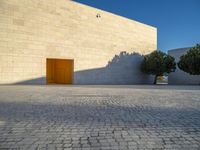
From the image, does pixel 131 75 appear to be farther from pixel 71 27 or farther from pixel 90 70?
pixel 71 27

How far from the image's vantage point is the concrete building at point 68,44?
45.4 feet

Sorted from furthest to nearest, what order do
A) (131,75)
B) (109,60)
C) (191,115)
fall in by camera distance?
(131,75) → (109,60) → (191,115)

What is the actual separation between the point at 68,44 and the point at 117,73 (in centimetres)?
634

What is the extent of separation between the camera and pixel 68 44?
643 inches

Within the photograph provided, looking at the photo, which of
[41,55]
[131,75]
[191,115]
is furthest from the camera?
[131,75]

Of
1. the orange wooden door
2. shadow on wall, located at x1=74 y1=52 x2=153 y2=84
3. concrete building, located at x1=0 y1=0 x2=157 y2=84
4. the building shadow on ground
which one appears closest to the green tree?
shadow on wall, located at x1=74 y1=52 x2=153 y2=84

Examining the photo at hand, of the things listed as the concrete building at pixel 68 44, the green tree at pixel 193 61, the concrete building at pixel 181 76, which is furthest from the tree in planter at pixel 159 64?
the concrete building at pixel 181 76

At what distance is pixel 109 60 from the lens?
19219 millimetres

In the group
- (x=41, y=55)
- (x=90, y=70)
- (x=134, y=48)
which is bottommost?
(x=90, y=70)

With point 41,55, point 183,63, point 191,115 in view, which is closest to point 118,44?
point 183,63

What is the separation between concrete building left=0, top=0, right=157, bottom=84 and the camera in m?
13.9

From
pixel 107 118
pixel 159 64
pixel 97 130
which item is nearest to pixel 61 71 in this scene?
pixel 159 64

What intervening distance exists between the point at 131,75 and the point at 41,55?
34.4 ft

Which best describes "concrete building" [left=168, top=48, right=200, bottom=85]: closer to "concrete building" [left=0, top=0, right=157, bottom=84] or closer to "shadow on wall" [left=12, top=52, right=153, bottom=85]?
"shadow on wall" [left=12, top=52, right=153, bottom=85]
